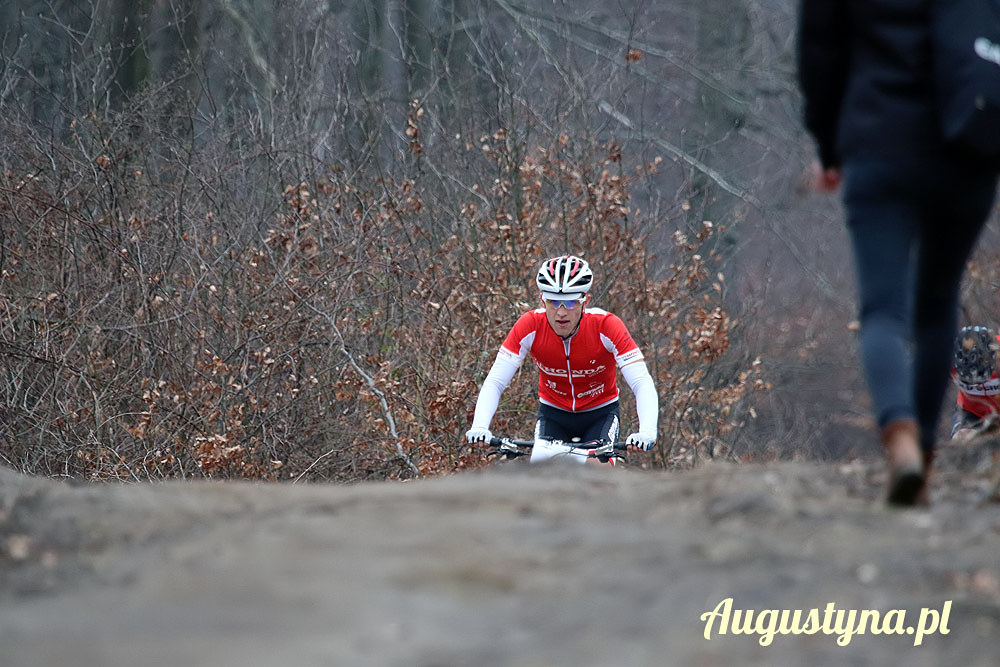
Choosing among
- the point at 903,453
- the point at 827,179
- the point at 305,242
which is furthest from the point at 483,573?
the point at 305,242

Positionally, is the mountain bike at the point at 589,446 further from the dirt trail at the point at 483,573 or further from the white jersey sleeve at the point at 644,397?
the dirt trail at the point at 483,573

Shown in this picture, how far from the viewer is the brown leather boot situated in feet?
11.3

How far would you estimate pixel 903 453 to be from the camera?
3.45 m

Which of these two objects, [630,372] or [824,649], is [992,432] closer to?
[630,372]

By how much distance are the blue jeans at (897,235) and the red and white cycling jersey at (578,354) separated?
146 inches

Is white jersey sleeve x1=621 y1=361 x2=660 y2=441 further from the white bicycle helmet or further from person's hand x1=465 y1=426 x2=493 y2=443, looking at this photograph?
person's hand x1=465 y1=426 x2=493 y2=443

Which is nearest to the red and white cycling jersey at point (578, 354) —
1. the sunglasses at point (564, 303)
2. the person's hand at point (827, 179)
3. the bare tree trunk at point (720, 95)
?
the sunglasses at point (564, 303)

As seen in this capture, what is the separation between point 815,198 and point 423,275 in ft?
45.6

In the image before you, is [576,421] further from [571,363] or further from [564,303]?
[564,303]

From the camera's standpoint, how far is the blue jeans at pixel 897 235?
360 centimetres

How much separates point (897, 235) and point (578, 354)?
4.21 meters

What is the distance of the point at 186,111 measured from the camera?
484 inches

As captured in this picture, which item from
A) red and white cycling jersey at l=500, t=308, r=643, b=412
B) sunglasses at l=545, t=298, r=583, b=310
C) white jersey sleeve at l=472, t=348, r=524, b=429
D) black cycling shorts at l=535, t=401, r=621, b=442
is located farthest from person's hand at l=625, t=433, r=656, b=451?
black cycling shorts at l=535, t=401, r=621, b=442

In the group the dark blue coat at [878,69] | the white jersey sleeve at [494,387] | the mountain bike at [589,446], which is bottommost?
the mountain bike at [589,446]
